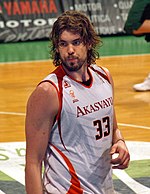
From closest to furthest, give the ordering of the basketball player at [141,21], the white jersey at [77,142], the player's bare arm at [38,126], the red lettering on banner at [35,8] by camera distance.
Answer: the player's bare arm at [38,126], the white jersey at [77,142], the basketball player at [141,21], the red lettering on banner at [35,8]

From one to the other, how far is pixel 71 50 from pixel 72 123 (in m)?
0.43

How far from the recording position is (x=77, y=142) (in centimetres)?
427

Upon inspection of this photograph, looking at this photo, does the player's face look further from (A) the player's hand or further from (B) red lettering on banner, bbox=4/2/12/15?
(B) red lettering on banner, bbox=4/2/12/15

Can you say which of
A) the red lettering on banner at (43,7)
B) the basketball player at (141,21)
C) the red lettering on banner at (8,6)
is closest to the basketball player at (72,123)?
the basketball player at (141,21)

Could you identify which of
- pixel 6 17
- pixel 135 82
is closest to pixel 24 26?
pixel 6 17

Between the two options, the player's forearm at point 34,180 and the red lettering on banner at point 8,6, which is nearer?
the player's forearm at point 34,180

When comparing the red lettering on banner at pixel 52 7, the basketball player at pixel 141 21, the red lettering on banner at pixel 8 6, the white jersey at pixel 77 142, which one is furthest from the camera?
the red lettering on banner at pixel 52 7

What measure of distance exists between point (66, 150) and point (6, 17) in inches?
534

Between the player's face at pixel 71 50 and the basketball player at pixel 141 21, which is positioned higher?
the player's face at pixel 71 50

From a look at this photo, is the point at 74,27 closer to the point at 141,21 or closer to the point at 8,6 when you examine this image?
the point at 141,21

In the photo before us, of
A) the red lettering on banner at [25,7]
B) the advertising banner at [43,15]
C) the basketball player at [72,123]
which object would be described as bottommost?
the advertising banner at [43,15]

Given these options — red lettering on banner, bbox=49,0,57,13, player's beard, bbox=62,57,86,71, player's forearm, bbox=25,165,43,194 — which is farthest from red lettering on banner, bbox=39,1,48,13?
player's forearm, bbox=25,165,43,194

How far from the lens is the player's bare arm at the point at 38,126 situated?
4.10 m

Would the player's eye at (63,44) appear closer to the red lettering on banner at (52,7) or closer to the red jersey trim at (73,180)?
the red jersey trim at (73,180)
